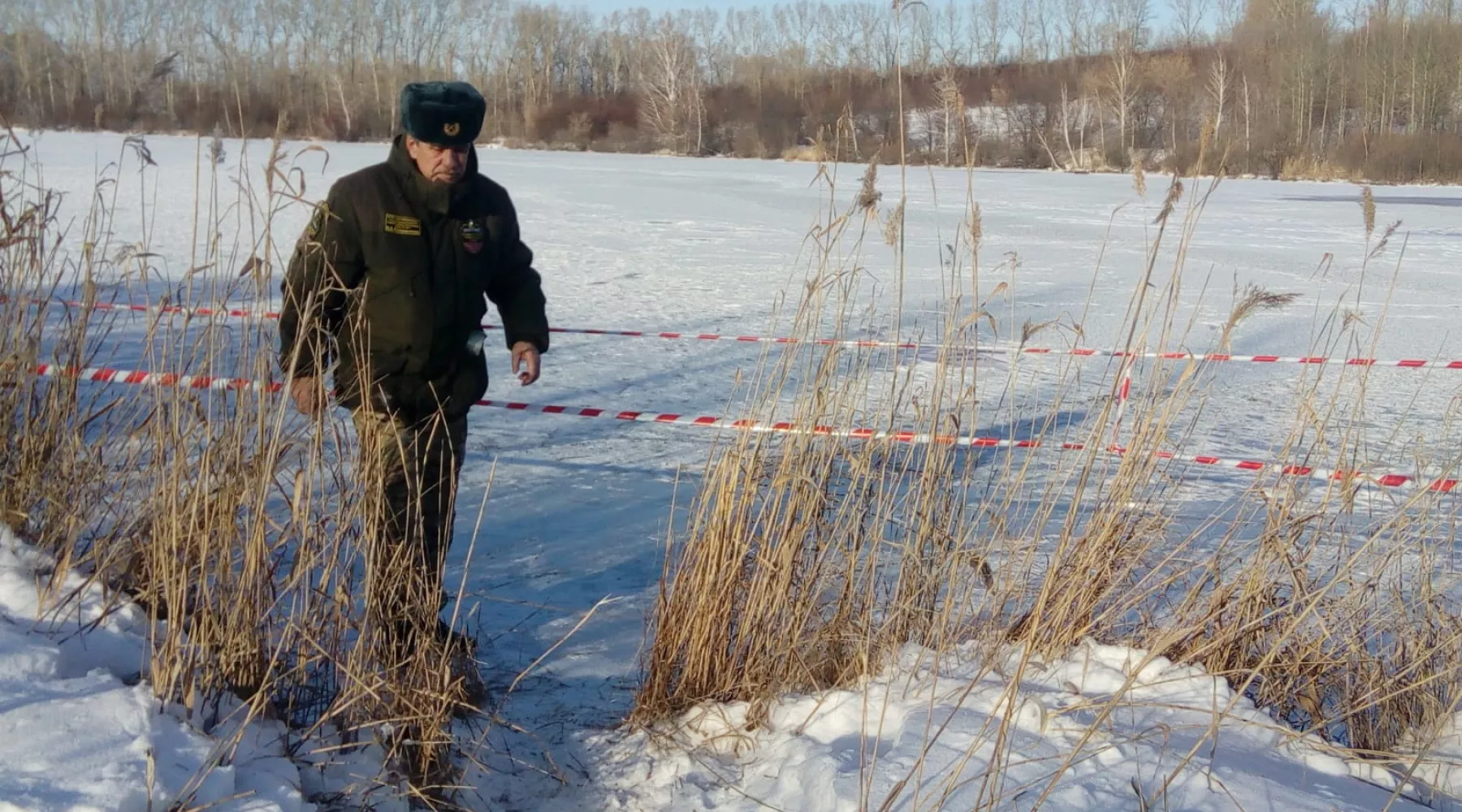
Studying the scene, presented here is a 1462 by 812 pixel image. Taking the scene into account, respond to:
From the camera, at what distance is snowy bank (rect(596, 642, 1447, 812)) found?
2.42 m

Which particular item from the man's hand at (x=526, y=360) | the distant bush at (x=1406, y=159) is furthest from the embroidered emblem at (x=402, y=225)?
the distant bush at (x=1406, y=159)

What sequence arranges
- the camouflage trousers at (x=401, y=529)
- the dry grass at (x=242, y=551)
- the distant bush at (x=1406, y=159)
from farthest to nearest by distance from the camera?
1. the distant bush at (x=1406, y=159)
2. the camouflage trousers at (x=401, y=529)
3. the dry grass at (x=242, y=551)

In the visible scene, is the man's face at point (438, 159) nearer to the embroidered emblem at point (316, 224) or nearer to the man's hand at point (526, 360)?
the embroidered emblem at point (316, 224)

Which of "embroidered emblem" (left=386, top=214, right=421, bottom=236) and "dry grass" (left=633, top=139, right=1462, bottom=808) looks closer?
"dry grass" (left=633, top=139, right=1462, bottom=808)

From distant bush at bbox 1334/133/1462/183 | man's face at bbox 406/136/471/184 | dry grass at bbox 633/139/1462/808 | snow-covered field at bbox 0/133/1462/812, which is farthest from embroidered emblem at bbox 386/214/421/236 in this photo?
distant bush at bbox 1334/133/1462/183

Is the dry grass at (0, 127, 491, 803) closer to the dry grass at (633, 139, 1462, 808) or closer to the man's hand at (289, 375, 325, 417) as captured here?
the man's hand at (289, 375, 325, 417)

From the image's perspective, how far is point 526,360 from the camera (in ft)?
11.5

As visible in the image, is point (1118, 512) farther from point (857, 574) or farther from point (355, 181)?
point (355, 181)

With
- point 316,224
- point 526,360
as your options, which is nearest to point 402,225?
point 316,224

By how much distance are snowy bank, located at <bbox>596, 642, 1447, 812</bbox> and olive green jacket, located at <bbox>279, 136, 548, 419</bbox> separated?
3.63ft

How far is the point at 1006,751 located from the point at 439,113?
2108 mm

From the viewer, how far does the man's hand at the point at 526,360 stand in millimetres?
3482

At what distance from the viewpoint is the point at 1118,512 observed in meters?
3.05

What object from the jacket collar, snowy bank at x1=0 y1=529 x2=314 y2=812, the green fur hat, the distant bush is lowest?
snowy bank at x1=0 y1=529 x2=314 y2=812
